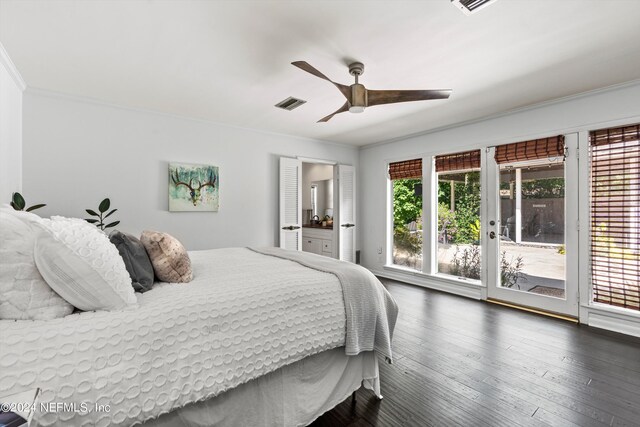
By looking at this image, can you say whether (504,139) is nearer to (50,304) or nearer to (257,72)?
(257,72)

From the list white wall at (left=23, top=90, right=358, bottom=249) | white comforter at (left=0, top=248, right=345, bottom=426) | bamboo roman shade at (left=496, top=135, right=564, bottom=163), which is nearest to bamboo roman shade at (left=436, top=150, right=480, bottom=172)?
bamboo roman shade at (left=496, top=135, right=564, bottom=163)

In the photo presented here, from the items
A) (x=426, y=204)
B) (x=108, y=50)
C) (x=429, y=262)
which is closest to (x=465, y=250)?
(x=429, y=262)

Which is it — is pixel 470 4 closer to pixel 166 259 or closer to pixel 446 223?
pixel 166 259

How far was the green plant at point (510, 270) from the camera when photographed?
3838 millimetres

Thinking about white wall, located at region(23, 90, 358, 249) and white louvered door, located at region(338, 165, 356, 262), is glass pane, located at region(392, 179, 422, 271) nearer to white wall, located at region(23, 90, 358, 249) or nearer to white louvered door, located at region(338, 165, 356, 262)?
white louvered door, located at region(338, 165, 356, 262)

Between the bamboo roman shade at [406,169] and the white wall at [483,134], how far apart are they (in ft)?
0.35

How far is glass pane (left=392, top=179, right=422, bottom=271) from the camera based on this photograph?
16.4 ft

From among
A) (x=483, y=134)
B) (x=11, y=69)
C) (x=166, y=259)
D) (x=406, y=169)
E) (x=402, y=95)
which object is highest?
(x=11, y=69)

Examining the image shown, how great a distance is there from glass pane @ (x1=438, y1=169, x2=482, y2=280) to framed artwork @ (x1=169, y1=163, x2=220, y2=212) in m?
3.48

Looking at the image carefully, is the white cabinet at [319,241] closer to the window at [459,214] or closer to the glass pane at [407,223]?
the glass pane at [407,223]

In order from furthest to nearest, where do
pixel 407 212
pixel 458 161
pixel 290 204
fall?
pixel 407 212 → pixel 290 204 → pixel 458 161

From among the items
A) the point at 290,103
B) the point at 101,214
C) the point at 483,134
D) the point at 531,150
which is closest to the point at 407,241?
the point at 483,134

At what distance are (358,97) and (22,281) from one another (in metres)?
2.37

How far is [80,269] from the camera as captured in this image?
3.89 feet
